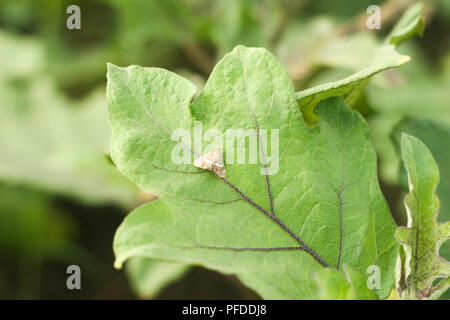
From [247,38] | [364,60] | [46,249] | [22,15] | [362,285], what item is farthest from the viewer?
[22,15]

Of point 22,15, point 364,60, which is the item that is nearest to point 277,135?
point 364,60

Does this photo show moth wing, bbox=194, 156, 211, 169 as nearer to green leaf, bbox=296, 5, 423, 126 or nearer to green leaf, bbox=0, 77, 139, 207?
green leaf, bbox=296, 5, 423, 126

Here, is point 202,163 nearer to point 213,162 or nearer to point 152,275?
point 213,162

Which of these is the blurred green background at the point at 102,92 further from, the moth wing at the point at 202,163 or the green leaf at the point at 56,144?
the moth wing at the point at 202,163

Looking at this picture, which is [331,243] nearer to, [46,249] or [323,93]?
[323,93]
